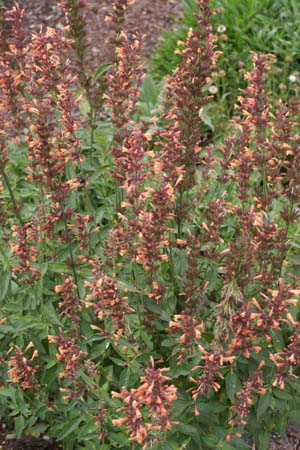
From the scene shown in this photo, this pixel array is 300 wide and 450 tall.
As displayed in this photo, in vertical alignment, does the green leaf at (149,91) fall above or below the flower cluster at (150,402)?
below

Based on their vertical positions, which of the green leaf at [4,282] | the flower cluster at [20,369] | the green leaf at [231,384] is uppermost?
the green leaf at [4,282]

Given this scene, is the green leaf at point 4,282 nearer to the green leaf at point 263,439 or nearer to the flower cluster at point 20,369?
the flower cluster at point 20,369

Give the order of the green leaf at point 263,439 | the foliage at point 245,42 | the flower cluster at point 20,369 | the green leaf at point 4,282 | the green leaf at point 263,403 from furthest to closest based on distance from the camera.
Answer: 1. the foliage at point 245,42
2. the green leaf at point 263,439
3. the green leaf at point 4,282
4. the green leaf at point 263,403
5. the flower cluster at point 20,369

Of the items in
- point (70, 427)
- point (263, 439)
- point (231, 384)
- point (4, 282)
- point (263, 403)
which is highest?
point (4, 282)

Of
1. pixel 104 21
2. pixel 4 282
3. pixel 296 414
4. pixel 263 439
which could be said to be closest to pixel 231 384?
pixel 296 414

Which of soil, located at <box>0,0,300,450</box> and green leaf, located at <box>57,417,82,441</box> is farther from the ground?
soil, located at <box>0,0,300,450</box>

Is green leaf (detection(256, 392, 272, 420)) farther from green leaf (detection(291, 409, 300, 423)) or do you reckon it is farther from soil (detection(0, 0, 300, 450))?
soil (detection(0, 0, 300, 450))

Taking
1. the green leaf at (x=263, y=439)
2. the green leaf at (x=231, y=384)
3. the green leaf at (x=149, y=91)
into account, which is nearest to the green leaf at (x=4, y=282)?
the green leaf at (x=231, y=384)

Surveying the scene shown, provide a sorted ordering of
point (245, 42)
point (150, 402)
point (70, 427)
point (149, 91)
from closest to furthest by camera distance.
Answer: point (150, 402), point (70, 427), point (149, 91), point (245, 42)

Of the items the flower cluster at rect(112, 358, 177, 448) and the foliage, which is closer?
the flower cluster at rect(112, 358, 177, 448)

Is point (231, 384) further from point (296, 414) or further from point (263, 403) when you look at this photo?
point (296, 414)

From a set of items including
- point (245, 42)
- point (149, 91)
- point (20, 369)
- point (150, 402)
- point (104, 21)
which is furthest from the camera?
point (104, 21)

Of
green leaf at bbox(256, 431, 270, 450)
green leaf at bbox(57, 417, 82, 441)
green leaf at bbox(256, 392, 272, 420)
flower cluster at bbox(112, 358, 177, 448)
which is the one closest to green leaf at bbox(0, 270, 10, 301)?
green leaf at bbox(57, 417, 82, 441)

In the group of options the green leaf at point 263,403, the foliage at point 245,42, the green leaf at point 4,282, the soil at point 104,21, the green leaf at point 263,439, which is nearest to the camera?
the green leaf at point 263,403
